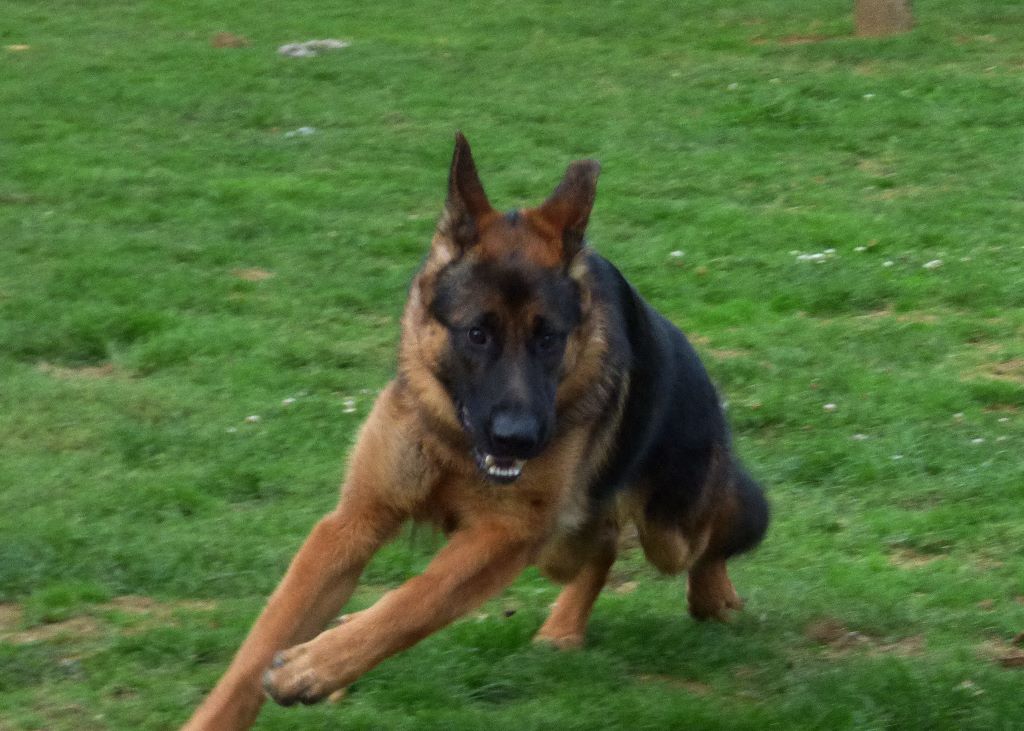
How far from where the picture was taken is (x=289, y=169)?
14281mm

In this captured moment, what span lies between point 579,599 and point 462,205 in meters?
1.83

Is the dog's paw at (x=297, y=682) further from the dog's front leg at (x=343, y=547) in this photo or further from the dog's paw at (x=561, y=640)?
the dog's paw at (x=561, y=640)

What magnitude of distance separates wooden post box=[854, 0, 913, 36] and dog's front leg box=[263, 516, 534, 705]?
1513cm

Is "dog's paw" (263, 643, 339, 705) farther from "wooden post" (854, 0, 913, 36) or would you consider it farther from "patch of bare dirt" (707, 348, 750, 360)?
"wooden post" (854, 0, 913, 36)

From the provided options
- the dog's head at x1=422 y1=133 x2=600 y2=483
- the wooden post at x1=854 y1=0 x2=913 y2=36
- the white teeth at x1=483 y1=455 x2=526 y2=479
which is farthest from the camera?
the wooden post at x1=854 y1=0 x2=913 y2=36

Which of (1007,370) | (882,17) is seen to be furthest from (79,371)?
(882,17)

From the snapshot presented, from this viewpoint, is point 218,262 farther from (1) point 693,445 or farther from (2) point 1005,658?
(2) point 1005,658

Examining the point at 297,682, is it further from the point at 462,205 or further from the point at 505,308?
the point at 462,205

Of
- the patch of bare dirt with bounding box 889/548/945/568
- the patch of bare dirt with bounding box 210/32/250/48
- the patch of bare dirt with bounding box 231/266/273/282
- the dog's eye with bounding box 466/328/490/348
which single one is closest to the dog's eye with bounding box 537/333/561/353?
the dog's eye with bounding box 466/328/490/348

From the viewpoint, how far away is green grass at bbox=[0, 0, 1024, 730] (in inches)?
233

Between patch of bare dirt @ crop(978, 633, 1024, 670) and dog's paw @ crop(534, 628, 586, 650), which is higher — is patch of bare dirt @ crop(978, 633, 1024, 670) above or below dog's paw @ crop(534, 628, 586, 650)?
below

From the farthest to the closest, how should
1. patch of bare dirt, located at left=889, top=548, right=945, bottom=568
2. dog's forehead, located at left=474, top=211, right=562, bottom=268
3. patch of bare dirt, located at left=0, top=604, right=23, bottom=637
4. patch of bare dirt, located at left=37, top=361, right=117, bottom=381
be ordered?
patch of bare dirt, located at left=37, top=361, right=117, bottom=381, patch of bare dirt, located at left=889, top=548, right=945, bottom=568, patch of bare dirt, located at left=0, top=604, right=23, bottom=637, dog's forehead, located at left=474, top=211, right=562, bottom=268

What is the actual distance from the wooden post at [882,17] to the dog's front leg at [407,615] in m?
15.1

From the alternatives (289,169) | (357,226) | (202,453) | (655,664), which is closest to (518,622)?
(655,664)
